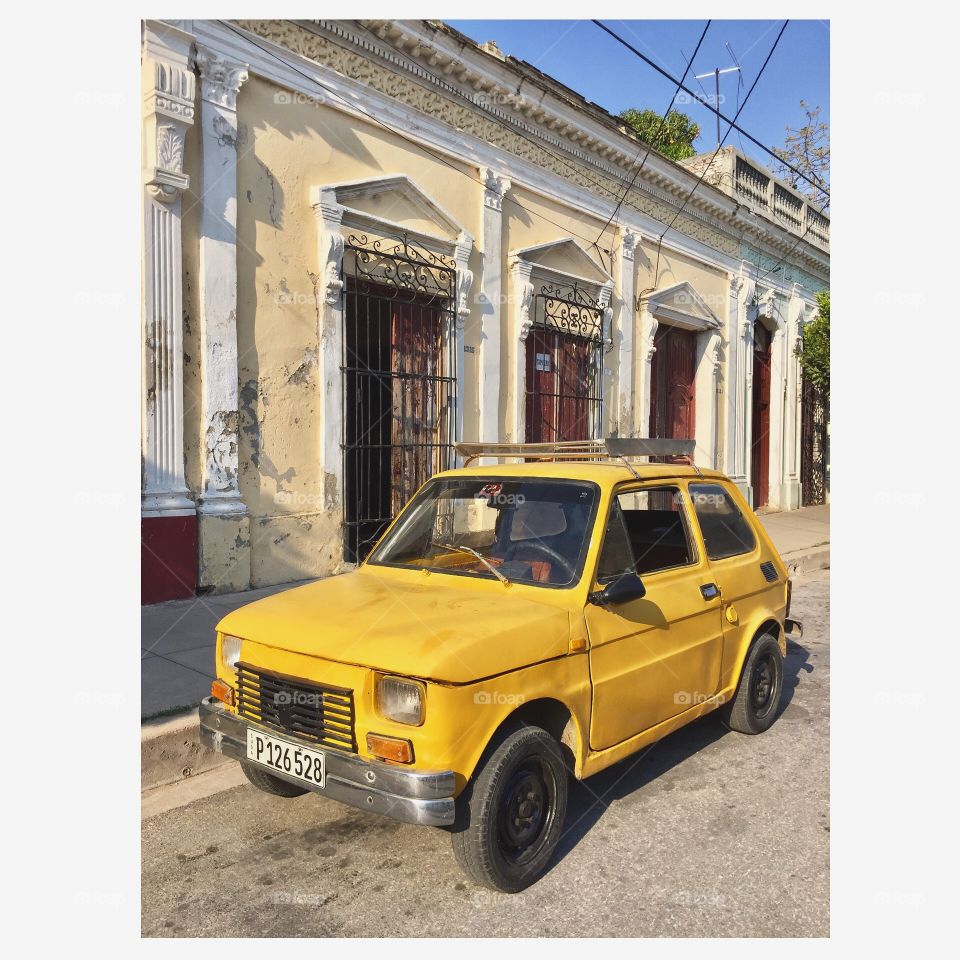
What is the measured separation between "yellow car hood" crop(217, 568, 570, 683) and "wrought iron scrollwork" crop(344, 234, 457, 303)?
17.7 feet

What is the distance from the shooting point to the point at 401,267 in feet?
29.1

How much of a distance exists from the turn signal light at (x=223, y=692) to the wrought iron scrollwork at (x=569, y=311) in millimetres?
8112

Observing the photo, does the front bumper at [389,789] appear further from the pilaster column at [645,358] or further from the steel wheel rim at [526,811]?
the pilaster column at [645,358]

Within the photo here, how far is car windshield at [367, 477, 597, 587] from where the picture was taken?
3.68m

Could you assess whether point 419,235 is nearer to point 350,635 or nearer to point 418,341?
point 418,341

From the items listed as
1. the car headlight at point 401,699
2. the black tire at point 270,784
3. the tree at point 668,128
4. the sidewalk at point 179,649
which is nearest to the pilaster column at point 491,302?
the sidewalk at point 179,649

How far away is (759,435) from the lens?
707 inches

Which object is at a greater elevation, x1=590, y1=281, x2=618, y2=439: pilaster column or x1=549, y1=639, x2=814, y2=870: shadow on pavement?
x1=590, y1=281, x2=618, y2=439: pilaster column

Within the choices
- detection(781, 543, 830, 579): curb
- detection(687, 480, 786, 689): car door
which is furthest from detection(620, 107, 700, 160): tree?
detection(687, 480, 786, 689): car door

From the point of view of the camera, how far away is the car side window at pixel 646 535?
3762mm

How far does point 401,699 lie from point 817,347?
17.6 m

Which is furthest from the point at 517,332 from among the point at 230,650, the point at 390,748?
the point at 390,748

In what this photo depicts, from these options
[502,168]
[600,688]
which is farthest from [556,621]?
[502,168]

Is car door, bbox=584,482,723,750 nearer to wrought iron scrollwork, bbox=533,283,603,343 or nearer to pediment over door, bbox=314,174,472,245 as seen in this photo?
pediment over door, bbox=314,174,472,245
